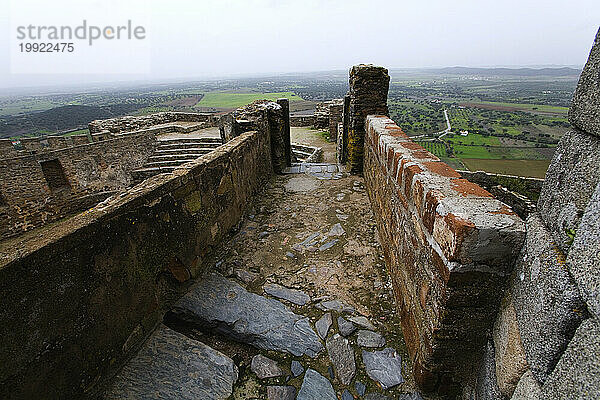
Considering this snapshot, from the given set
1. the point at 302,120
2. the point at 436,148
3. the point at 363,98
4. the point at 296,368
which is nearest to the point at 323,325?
the point at 296,368

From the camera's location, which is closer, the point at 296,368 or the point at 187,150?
the point at 296,368

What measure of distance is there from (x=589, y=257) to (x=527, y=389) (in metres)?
0.60

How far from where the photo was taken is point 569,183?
42.1 inches

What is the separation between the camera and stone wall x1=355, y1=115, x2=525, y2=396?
1.34 meters

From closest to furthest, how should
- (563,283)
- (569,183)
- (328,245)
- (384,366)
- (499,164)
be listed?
(563,283)
(569,183)
(384,366)
(328,245)
(499,164)

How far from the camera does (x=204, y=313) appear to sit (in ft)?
7.90

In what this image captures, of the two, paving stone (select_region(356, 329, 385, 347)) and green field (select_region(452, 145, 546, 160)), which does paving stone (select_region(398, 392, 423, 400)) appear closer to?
paving stone (select_region(356, 329, 385, 347))

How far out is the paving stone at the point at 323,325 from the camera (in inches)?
90.9

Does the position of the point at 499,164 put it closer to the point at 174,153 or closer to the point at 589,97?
the point at 174,153

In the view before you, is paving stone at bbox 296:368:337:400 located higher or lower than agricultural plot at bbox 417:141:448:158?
lower

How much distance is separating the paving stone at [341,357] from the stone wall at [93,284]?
4.43ft

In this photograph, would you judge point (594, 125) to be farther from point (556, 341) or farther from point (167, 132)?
point (167, 132)

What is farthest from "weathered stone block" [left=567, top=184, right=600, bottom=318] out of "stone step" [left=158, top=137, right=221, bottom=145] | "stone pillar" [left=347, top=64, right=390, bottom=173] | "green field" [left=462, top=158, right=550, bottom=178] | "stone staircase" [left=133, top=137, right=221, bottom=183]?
"green field" [left=462, top=158, right=550, bottom=178]

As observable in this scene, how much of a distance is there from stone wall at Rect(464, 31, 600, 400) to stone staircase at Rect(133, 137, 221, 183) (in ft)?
42.7
